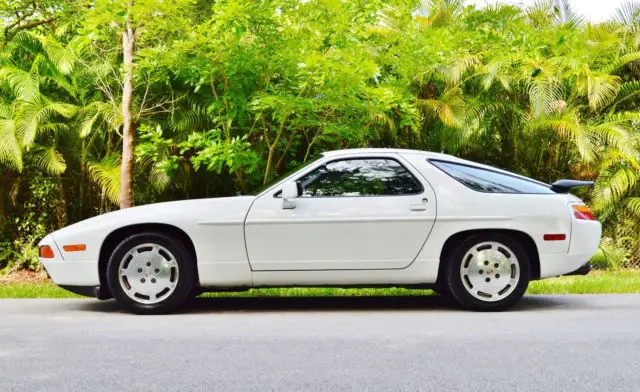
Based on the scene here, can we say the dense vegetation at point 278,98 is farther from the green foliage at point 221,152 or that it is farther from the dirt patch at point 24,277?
the dirt patch at point 24,277

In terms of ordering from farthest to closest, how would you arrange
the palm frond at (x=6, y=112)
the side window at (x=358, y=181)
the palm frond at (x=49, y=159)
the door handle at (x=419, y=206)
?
the palm frond at (x=6, y=112)
the palm frond at (x=49, y=159)
the side window at (x=358, y=181)
the door handle at (x=419, y=206)

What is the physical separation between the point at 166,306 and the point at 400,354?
9.36 ft

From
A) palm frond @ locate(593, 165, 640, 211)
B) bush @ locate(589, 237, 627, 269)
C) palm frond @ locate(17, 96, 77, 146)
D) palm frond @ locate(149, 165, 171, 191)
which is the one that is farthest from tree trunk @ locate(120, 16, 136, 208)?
bush @ locate(589, 237, 627, 269)

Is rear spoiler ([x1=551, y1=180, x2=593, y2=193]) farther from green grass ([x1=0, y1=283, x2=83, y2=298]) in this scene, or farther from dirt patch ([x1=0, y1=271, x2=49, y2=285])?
dirt patch ([x1=0, y1=271, x2=49, y2=285])

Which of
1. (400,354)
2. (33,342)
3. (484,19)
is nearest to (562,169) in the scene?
(484,19)

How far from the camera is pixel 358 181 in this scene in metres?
8.33

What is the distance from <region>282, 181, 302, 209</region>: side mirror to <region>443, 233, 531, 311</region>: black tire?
5.18ft

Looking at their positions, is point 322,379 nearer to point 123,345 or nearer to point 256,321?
point 123,345

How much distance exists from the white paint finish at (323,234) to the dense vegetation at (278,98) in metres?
2.74

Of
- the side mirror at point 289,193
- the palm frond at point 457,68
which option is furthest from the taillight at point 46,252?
the palm frond at point 457,68

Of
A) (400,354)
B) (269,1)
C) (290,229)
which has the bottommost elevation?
(400,354)

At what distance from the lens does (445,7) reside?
605 inches

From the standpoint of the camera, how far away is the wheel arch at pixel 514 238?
820 centimetres

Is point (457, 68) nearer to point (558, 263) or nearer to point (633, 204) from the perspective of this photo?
point (633, 204)
